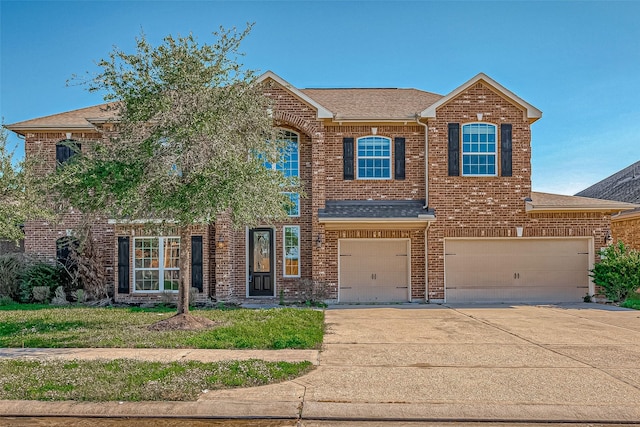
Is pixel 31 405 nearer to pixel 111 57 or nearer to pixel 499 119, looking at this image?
pixel 111 57

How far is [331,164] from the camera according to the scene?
16.7m

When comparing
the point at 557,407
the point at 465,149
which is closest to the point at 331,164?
the point at 465,149

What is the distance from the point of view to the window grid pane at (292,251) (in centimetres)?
1677

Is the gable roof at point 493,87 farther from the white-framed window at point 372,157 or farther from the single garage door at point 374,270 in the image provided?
Result: the single garage door at point 374,270

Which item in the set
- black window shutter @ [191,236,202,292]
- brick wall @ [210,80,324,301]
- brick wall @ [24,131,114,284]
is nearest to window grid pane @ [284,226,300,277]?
brick wall @ [210,80,324,301]

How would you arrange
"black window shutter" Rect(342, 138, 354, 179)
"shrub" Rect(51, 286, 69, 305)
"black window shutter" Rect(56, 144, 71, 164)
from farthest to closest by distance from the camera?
"black window shutter" Rect(56, 144, 71, 164) < "black window shutter" Rect(342, 138, 354, 179) < "shrub" Rect(51, 286, 69, 305)

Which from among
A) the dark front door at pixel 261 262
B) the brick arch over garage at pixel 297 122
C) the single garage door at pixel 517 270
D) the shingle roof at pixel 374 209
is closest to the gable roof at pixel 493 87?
the shingle roof at pixel 374 209

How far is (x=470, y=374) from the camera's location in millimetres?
7145

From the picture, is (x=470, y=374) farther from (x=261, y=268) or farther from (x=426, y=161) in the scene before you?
(x=261, y=268)

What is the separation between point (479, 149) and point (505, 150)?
86 centimetres

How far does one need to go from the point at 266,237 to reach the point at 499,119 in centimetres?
887

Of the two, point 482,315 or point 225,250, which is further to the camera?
point 225,250

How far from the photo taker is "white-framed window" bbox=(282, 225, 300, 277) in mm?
16766

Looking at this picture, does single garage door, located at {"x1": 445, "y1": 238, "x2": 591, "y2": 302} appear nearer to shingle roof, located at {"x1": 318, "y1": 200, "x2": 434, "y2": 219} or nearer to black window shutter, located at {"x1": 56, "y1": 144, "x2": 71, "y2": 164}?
shingle roof, located at {"x1": 318, "y1": 200, "x2": 434, "y2": 219}
